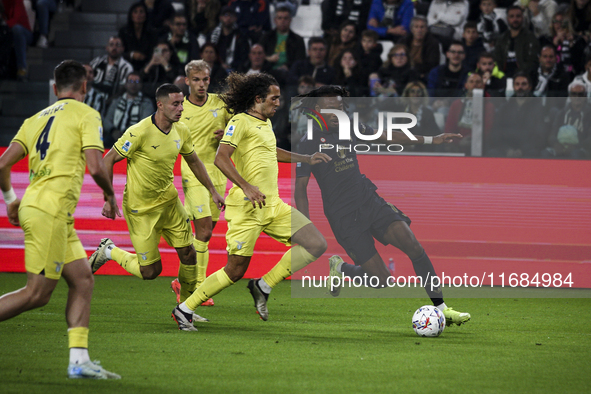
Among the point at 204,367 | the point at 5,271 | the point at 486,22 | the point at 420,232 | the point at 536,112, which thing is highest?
the point at 486,22

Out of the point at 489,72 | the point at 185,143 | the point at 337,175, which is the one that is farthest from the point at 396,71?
the point at 185,143

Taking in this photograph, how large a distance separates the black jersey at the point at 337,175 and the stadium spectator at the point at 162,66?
5344 millimetres

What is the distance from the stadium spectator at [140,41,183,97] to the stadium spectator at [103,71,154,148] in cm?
176

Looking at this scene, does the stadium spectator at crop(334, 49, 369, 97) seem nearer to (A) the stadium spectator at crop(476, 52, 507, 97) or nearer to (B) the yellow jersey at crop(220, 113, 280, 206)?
(A) the stadium spectator at crop(476, 52, 507, 97)

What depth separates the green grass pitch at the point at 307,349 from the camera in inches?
177

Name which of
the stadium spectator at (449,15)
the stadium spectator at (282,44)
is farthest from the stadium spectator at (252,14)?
the stadium spectator at (449,15)

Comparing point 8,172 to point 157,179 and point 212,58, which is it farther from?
point 212,58

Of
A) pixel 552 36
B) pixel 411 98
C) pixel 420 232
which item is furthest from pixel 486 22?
pixel 420 232

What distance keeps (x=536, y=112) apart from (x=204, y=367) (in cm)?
653

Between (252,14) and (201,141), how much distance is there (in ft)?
21.1

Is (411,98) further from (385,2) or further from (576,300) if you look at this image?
(385,2)

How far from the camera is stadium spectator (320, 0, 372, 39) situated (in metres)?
13.8

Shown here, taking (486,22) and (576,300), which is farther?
(486,22)

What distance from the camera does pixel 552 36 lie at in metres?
12.9
